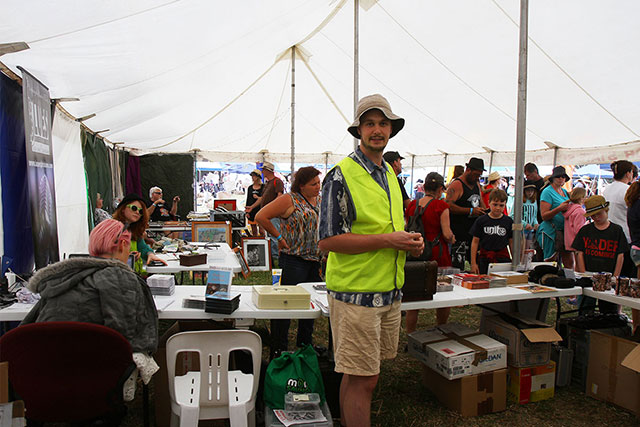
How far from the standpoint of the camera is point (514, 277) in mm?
3297

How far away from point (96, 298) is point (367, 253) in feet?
4.11

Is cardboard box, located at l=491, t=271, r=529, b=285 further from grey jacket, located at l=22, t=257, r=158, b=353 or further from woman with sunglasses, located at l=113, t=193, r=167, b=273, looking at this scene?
woman with sunglasses, located at l=113, t=193, r=167, b=273

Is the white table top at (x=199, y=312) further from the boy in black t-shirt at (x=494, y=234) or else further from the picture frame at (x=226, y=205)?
the picture frame at (x=226, y=205)

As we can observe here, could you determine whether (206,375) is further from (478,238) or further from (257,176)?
(257,176)

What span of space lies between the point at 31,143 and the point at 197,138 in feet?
26.3

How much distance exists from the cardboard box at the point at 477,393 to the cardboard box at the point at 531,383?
168 millimetres

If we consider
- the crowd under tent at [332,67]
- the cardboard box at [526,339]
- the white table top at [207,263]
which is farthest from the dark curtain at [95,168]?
the cardboard box at [526,339]

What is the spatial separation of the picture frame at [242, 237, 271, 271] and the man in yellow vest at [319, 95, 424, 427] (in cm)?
274

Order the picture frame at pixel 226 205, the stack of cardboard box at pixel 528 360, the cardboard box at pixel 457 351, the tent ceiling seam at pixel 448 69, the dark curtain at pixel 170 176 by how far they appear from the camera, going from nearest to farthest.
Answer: the cardboard box at pixel 457 351 < the stack of cardboard box at pixel 528 360 < the tent ceiling seam at pixel 448 69 < the picture frame at pixel 226 205 < the dark curtain at pixel 170 176

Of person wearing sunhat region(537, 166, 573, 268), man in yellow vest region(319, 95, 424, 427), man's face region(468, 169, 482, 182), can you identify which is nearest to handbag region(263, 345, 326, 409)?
man in yellow vest region(319, 95, 424, 427)

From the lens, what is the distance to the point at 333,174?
193cm

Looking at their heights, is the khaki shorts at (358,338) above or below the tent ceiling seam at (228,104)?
below

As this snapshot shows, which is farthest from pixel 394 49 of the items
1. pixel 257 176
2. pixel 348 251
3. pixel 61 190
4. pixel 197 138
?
pixel 197 138

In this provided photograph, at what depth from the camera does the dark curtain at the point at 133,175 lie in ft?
36.0
